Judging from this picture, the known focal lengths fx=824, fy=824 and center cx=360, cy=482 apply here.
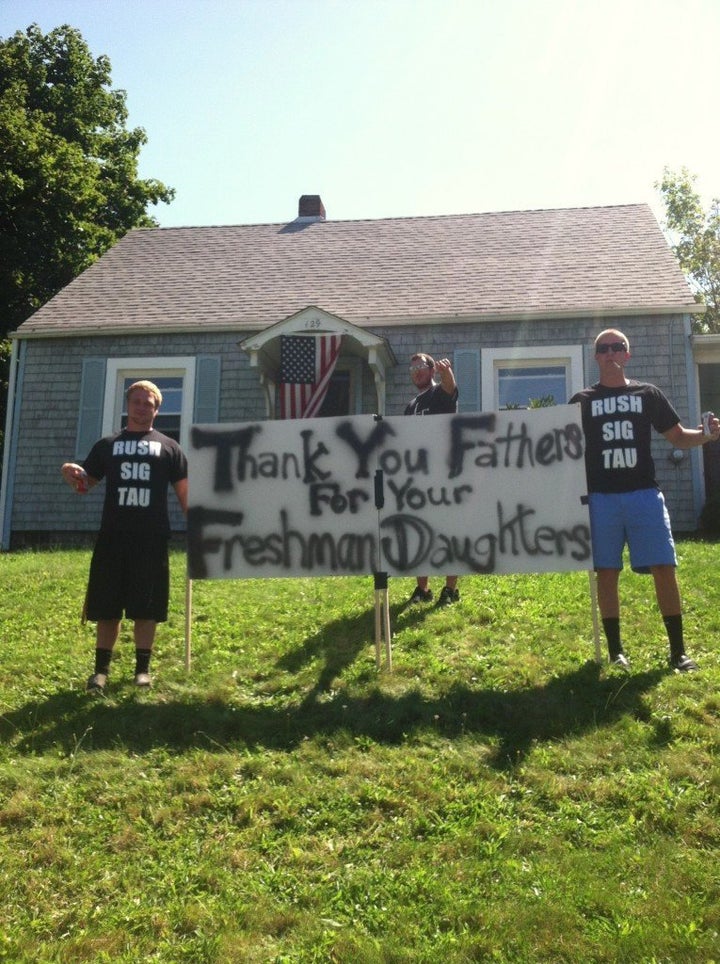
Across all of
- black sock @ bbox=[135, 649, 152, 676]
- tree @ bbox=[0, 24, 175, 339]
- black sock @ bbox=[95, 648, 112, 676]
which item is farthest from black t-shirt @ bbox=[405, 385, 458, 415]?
tree @ bbox=[0, 24, 175, 339]

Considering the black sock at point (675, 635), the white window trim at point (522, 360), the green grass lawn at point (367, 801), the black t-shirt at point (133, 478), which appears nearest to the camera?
the green grass lawn at point (367, 801)

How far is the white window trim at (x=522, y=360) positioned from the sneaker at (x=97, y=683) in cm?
862

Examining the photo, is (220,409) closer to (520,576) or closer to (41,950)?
(520,576)

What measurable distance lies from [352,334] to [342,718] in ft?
27.9

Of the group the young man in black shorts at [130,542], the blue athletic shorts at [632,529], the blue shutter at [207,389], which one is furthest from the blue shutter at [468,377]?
the young man in black shorts at [130,542]

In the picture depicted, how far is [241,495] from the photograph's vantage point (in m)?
5.29

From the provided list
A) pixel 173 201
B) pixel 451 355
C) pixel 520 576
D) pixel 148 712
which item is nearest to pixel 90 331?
pixel 451 355

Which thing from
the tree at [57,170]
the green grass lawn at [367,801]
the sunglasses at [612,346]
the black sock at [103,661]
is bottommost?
the green grass lawn at [367,801]

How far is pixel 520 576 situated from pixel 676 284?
7.41 metres

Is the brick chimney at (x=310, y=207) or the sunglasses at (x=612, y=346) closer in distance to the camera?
the sunglasses at (x=612, y=346)

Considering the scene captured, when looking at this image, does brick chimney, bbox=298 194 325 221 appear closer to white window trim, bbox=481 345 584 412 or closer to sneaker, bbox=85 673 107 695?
white window trim, bbox=481 345 584 412

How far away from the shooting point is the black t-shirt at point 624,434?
189 inches

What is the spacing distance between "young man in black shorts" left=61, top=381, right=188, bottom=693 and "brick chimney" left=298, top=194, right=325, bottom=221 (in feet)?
44.1

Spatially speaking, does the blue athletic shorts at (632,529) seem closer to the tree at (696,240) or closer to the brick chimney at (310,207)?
the brick chimney at (310,207)
